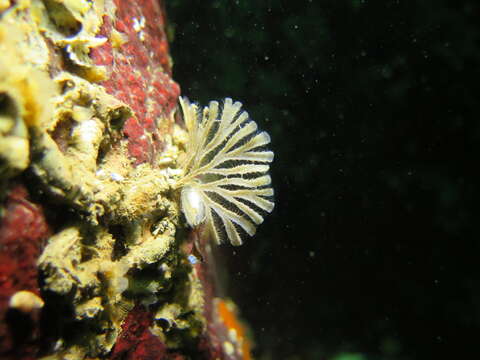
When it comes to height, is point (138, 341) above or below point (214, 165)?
below

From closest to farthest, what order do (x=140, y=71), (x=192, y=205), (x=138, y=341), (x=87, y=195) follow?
(x=87, y=195)
(x=192, y=205)
(x=138, y=341)
(x=140, y=71)

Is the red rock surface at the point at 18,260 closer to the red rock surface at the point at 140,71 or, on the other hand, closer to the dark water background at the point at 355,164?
the red rock surface at the point at 140,71

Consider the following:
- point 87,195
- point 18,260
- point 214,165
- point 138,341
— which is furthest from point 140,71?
point 138,341

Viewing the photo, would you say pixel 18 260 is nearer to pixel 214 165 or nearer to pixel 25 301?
pixel 25 301

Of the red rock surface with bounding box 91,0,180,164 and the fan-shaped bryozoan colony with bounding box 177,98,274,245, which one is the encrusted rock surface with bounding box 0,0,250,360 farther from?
the fan-shaped bryozoan colony with bounding box 177,98,274,245

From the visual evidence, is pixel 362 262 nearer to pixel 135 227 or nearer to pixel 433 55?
pixel 433 55
